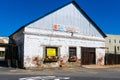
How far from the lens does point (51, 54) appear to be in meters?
25.3

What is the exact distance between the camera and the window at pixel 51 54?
2484 centimetres

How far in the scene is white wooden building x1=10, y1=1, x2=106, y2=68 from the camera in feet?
78.9

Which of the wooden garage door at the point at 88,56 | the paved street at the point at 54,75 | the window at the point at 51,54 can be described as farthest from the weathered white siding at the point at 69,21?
the paved street at the point at 54,75

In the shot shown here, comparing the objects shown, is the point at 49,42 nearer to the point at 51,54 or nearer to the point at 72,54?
the point at 51,54

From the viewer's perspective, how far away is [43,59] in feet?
80.7

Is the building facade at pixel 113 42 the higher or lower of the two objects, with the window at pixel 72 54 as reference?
higher

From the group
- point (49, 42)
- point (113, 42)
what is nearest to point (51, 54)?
point (49, 42)

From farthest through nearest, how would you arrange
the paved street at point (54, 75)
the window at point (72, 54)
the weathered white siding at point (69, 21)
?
the window at point (72, 54) < the weathered white siding at point (69, 21) < the paved street at point (54, 75)

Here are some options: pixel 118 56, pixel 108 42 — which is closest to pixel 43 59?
pixel 118 56

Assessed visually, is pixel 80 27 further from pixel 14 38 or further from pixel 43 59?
pixel 14 38

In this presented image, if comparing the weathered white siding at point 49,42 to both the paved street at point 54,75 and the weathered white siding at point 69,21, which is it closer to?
the weathered white siding at point 69,21

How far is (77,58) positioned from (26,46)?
694 cm

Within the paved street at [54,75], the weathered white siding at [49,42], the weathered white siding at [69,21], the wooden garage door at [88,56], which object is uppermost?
the weathered white siding at [69,21]

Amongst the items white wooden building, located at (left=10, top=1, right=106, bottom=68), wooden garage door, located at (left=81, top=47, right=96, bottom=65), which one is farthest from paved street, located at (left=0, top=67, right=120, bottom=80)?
wooden garage door, located at (left=81, top=47, right=96, bottom=65)
